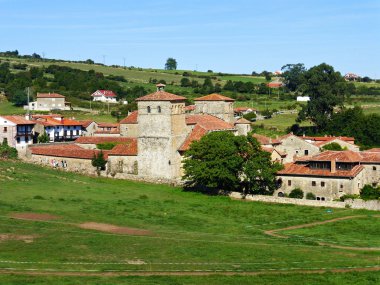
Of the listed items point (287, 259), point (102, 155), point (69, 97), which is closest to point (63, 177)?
point (102, 155)

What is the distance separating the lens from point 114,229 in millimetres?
48125

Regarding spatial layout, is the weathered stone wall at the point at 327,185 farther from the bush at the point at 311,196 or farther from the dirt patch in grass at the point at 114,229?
the dirt patch in grass at the point at 114,229

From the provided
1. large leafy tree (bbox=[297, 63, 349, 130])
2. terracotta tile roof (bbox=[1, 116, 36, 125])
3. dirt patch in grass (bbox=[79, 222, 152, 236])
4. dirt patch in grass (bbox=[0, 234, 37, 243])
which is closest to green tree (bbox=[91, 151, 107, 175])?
terracotta tile roof (bbox=[1, 116, 36, 125])

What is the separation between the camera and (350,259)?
137ft

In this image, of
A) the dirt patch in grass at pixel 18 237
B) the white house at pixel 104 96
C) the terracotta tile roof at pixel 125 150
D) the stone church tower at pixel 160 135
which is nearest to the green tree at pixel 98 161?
the terracotta tile roof at pixel 125 150

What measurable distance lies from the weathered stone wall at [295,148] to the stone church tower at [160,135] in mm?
14038

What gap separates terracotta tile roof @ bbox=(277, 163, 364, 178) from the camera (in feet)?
211

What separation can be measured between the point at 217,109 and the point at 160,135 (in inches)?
733

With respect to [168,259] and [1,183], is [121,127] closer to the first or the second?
[1,183]

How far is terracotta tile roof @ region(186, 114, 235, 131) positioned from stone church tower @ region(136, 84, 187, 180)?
3.72 meters

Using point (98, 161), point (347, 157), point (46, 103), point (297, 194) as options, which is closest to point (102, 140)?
point (98, 161)

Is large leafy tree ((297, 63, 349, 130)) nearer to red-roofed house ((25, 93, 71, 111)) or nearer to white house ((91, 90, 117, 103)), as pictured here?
red-roofed house ((25, 93, 71, 111))

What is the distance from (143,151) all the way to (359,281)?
142ft

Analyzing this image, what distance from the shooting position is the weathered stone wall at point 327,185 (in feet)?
210
